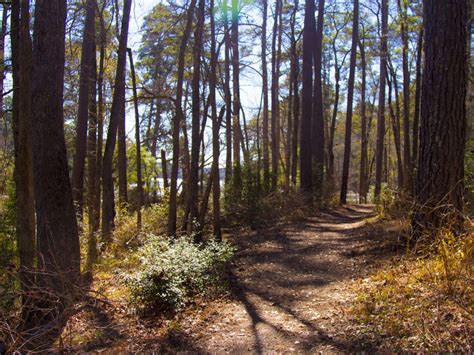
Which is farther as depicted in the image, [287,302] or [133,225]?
[133,225]

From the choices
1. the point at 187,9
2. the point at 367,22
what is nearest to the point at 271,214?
the point at 187,9

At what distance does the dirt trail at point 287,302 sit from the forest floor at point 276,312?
11 millimetres

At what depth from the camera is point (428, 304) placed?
419 centimetres

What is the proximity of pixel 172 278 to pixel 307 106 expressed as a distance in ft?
37.5

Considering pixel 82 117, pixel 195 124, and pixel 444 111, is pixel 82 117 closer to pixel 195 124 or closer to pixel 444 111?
pixel 195 124

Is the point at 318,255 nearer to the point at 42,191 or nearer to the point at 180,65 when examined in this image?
the point at 42,191

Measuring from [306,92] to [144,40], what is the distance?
640cm

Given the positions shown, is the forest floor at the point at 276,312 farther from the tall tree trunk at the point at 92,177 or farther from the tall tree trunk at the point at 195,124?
the tall tree trunk at the point at 92,177

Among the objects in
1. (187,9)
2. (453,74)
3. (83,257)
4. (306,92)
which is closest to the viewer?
(453,74)

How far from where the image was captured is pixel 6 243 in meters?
8.10

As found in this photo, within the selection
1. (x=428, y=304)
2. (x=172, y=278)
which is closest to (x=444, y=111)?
(x=428, y=304)

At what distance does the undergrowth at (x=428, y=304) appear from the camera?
369 cm

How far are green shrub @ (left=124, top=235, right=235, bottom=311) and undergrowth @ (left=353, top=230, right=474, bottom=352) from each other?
2603 millimetres

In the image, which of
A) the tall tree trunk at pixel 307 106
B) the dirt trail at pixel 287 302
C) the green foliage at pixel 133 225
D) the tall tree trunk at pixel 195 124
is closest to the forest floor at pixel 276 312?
the dirt trail at pixel 287 302
